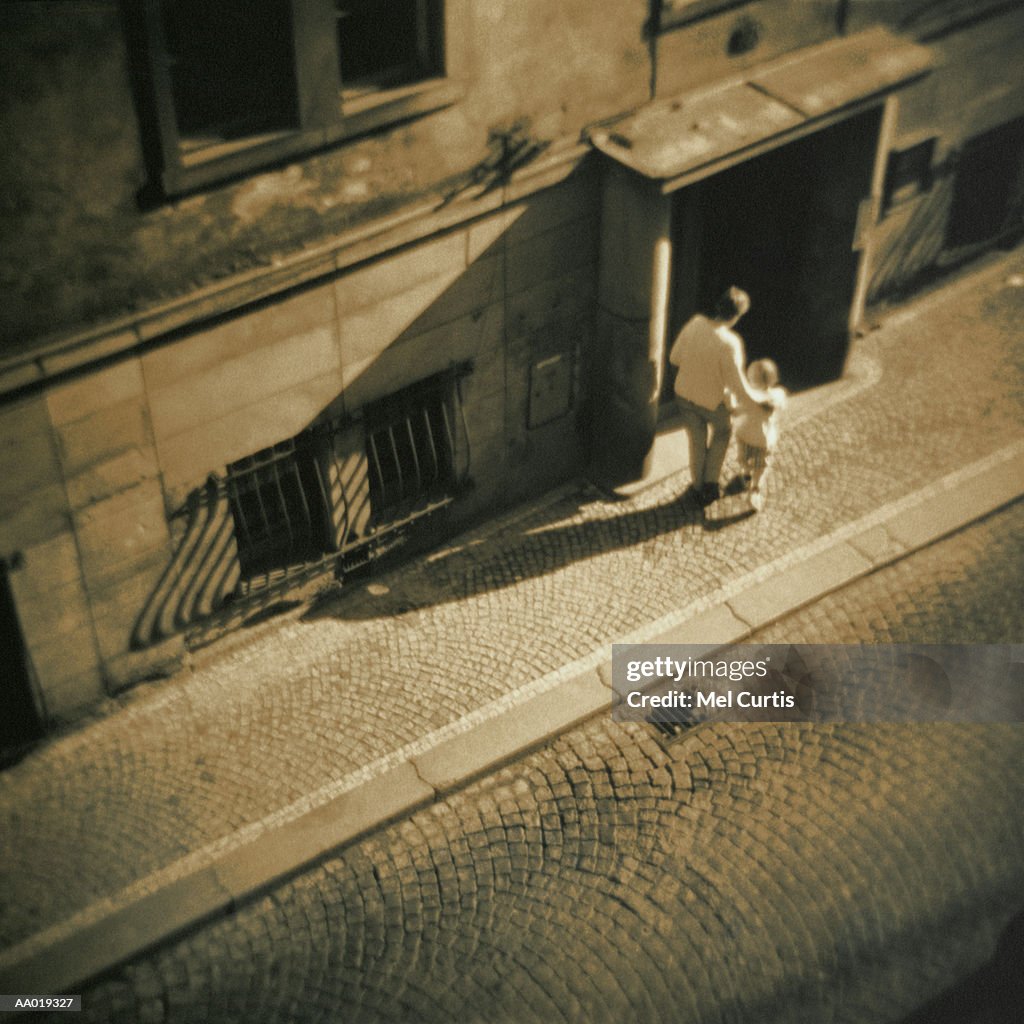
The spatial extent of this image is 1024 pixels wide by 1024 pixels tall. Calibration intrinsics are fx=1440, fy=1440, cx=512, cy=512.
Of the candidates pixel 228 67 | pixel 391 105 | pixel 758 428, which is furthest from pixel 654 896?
pixel 228 67

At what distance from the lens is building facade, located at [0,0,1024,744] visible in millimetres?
9250

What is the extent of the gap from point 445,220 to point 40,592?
4092mm

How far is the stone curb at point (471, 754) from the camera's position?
31.2 ft

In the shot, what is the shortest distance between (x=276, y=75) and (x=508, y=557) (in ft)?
15.3

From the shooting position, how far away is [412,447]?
12.3 m

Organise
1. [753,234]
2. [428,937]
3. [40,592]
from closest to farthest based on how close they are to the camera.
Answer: [428,937] → [40,592] → [753,234]

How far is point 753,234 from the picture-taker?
1443 centimetres

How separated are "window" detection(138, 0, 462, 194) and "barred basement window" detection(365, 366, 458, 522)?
95.3 inches

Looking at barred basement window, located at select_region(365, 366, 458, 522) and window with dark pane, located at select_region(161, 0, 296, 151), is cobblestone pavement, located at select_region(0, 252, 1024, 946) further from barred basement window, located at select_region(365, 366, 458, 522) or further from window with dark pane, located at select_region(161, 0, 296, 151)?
window with dark pane, located at select_region(161, 0, 296, 151)

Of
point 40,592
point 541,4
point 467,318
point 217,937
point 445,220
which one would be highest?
point 541,4

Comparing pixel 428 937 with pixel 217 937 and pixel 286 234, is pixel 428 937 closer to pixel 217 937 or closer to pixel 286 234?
pixel 217 937

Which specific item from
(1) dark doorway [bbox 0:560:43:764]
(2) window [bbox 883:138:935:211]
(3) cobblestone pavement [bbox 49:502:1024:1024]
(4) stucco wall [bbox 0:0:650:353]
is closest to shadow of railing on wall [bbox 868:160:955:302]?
(2) window [bbox 883:138:935:211]

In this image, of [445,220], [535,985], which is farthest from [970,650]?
[445,220]

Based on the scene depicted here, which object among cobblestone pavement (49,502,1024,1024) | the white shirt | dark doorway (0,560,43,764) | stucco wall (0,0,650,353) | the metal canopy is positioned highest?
stucco wall (0,0,650,353)
